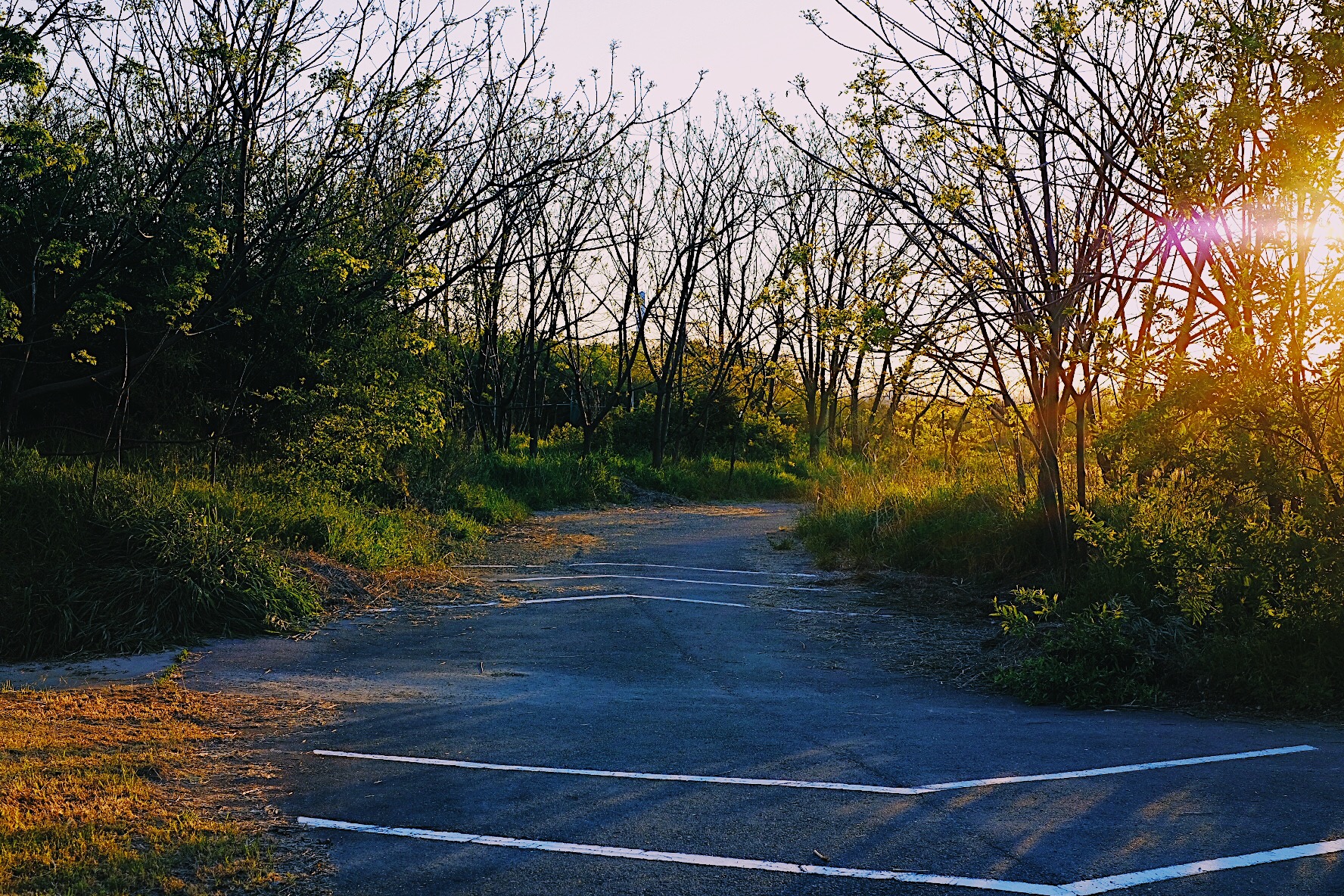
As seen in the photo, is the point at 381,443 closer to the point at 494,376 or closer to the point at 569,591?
the point at 569,591

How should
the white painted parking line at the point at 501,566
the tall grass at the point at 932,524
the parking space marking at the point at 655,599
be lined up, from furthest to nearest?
the white painted parking line at the point at 501,566
the tall grass at the point at 932,524
the parking space marking at the point at 655,599

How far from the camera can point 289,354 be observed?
47.7 ft

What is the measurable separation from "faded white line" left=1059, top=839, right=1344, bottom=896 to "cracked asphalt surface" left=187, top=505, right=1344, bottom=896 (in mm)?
62

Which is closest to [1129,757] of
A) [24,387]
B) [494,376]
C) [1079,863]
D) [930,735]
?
[930,735]

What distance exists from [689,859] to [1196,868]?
79.0 inches

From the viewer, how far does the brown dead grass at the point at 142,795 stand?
443 cm

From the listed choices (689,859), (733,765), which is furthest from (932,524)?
(689,859)

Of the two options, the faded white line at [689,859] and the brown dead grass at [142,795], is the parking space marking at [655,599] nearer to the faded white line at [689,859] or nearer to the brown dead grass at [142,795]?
the brown dead grass at [142,795]

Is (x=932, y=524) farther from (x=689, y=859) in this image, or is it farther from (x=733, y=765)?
(x=689, y=859)

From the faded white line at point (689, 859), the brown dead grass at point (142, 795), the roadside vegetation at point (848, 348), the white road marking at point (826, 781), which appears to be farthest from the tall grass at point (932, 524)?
the faded white line at point (689, 859)

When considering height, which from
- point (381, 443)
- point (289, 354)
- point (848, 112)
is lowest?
point (381, 443)

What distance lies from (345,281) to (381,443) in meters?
2.35

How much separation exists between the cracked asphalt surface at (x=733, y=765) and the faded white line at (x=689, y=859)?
0.06 m

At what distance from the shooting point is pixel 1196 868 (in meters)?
4.58
